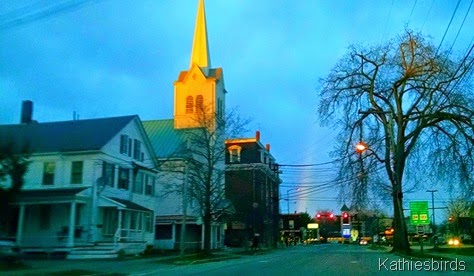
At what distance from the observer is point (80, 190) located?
36.5 m

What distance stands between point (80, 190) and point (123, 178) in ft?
20.5

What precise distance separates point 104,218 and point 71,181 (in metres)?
3.53

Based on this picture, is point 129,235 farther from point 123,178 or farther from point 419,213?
point 419,213

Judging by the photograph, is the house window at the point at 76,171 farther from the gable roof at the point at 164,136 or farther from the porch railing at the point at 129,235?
the gable roof at the point at 164,136

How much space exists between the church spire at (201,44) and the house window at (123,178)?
26.3 m

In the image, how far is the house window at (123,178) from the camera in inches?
1651

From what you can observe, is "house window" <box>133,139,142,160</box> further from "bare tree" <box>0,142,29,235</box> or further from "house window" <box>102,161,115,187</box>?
"bare tree" <box>0,142,29,235</box>

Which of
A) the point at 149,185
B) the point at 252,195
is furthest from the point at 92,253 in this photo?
the point at 252,195

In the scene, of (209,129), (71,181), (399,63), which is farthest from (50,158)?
(399,63)

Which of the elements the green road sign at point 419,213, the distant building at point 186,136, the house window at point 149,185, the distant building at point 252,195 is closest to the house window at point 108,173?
the distant building at point 186,136

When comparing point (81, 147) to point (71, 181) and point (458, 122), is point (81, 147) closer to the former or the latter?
point (71, 181)

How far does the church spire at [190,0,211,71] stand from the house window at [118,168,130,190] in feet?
86.3

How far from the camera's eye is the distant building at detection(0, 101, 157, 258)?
119ft

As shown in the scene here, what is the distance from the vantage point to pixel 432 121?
3997 cm
